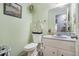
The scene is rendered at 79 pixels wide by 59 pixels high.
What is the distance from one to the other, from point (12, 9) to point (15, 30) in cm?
40

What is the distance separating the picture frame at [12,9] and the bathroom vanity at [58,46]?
73 centimetres

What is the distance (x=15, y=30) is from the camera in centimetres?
180

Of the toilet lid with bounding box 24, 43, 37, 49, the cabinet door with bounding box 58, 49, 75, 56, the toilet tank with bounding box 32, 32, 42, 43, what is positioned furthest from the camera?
the toilet tank with bounding box 32, 32, 42, 43

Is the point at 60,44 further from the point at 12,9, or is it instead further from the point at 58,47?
the point at 12,9

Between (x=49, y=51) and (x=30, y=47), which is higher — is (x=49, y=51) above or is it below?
below

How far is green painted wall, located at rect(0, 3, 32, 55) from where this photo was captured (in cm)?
165

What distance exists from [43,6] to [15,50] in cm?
102

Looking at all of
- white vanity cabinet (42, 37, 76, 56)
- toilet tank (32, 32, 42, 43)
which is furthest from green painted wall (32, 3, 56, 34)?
white vanity cabinet (42, 37, 76, 56)

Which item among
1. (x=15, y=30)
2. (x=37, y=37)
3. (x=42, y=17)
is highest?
(x=42, y=17)

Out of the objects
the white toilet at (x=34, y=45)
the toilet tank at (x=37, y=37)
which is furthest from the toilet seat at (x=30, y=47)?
the toilet tank at (x=37, y=37)

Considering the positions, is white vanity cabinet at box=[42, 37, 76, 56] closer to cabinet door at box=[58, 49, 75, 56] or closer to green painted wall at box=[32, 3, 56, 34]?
cabinet door at box=[58, 49, 75, 56]

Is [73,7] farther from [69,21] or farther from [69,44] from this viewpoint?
[69,44]

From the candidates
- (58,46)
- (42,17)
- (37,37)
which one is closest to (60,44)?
(58,46)

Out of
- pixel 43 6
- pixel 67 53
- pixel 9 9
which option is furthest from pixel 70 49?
pixel 9 9
